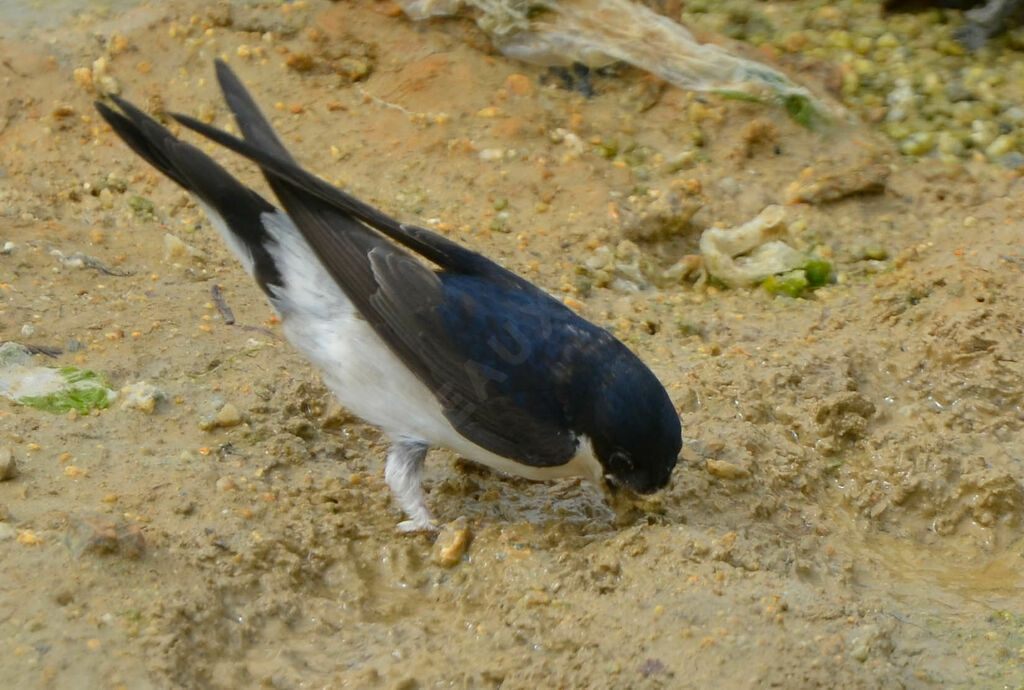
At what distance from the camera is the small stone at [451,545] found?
3672mm

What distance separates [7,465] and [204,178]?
3.31 feet

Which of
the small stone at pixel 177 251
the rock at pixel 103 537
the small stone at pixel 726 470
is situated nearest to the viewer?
the rock at pixel 103 537

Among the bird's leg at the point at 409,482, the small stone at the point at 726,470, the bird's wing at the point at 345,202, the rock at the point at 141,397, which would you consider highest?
the bird's wing at the point at 345,202

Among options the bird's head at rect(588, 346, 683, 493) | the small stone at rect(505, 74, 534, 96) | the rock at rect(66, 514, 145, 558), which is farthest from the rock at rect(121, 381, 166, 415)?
the small stone at rect(505, 74, 534, 96)

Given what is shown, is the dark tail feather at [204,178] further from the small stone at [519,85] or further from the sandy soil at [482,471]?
the small stone at [519,85]

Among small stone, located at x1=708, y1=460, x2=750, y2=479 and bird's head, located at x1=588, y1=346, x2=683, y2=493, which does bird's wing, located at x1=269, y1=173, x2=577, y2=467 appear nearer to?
bird's head, located at x1=588, y1=346, x2=683, y2=493

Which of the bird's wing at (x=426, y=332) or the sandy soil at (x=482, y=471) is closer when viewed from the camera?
the sandy soil at (x=482, y=471)

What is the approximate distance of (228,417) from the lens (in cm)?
402

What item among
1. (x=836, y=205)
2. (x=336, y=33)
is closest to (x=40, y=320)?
(x=336, y=33)

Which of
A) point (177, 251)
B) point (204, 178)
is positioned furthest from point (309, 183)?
point (177, 251)

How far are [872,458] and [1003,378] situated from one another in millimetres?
583

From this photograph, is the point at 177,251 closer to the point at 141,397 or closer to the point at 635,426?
the point at 141,397

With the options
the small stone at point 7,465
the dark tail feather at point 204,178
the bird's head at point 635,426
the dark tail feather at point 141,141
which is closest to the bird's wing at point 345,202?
the dark tail feather at point 204,178

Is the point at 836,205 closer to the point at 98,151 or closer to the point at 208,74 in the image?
the point at 208,74
